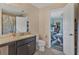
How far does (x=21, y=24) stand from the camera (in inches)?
92.2

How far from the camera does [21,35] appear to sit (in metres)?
2.34

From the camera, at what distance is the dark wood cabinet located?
2.15 m

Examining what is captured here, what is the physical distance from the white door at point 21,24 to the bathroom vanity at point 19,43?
0.34 ft

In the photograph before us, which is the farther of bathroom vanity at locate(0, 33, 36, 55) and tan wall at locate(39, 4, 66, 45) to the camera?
tan wall at locate(39, 4, 66, 45)

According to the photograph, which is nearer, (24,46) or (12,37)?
(12,37)

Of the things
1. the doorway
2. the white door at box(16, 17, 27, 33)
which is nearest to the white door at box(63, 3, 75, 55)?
the doorway

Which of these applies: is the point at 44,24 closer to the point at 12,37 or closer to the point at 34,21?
the point at 34,21

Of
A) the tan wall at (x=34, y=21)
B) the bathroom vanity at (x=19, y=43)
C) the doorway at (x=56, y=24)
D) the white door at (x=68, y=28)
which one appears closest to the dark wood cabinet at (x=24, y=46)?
the bathroom vanity at (x=19, y=43)

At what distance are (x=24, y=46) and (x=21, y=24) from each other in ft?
1.47

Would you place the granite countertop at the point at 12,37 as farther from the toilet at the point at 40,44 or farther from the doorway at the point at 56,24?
the doorway at the point at 56,24

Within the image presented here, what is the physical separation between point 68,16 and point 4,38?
4.49ft

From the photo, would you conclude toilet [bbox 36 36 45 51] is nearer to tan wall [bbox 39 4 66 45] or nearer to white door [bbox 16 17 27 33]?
tan wall [bbox 39 4 66 45]

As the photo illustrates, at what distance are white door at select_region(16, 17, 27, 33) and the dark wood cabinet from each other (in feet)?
0.72

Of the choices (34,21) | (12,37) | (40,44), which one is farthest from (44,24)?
(12,37)
